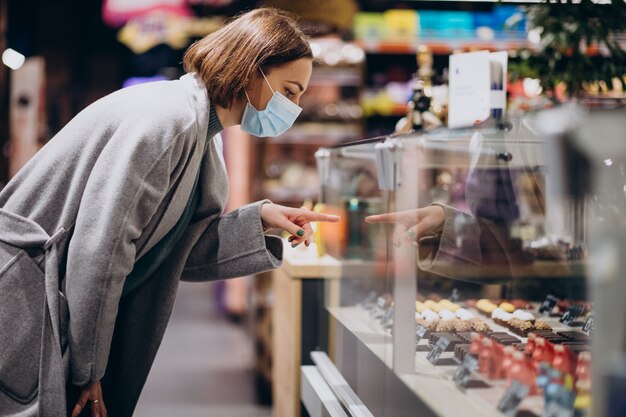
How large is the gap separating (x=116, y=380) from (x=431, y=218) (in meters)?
0.93

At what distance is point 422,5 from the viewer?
750 cm

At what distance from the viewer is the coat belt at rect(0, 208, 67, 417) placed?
1.85 m

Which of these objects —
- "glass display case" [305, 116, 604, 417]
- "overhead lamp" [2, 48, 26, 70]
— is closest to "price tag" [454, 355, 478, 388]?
"glass display case" [305, 116, 604, 417]

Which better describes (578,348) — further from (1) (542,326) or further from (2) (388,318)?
(2) (388,318)

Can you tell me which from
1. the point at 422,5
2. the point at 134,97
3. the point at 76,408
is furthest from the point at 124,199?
the point at 422,5

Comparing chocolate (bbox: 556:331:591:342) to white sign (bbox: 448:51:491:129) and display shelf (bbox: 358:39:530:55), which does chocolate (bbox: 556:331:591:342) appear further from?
display shelf (bbox: 358:39:530:55)

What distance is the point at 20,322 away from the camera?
187cm

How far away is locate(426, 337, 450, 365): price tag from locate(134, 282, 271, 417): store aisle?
10.1 feet

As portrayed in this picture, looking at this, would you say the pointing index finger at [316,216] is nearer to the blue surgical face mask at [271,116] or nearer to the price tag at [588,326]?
the blue surgical face mask at [271,116]

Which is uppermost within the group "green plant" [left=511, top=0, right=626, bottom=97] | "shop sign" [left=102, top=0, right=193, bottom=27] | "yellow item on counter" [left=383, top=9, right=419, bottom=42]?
"shop sign" [left=102, top=0, right=193, bottom=27]

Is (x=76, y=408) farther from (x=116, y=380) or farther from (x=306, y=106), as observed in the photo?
(x=306, y=106)

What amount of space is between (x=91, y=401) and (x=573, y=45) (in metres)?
2.46

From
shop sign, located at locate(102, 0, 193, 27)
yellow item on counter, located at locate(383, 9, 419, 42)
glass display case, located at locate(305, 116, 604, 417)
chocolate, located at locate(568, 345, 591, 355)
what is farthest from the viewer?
shop sign, located at locate(102, 0, 193, 27)

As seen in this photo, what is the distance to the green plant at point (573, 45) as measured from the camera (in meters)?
3.35
